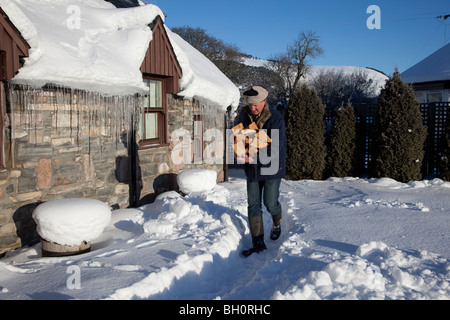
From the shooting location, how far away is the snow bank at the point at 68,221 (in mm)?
3914

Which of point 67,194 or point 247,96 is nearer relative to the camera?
point 247,96

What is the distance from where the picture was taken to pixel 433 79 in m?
14.4

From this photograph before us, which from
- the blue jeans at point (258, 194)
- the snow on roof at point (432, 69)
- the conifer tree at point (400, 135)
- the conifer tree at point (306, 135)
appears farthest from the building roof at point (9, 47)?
the snow on roof at point (432, 69)

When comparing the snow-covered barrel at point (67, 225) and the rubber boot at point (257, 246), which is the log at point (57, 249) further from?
the rubber boot at point (257, 246)

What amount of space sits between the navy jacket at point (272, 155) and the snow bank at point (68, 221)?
6.16 feet

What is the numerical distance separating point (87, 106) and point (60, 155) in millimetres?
833

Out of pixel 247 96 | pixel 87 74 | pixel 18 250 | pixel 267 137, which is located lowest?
pixel 18 250

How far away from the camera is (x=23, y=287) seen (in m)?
3.05

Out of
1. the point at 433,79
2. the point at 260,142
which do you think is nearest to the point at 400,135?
the point at 260,142

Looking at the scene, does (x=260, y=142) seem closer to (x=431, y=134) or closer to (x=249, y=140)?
(x=249, y=140)

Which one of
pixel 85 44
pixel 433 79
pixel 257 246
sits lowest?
pixel 257 246
